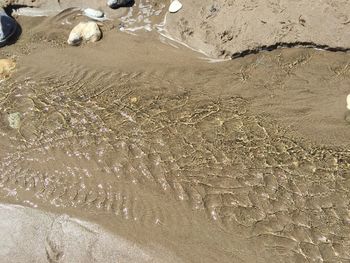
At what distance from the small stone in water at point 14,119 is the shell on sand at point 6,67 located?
818mm

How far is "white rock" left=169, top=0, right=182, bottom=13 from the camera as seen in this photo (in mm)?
6273

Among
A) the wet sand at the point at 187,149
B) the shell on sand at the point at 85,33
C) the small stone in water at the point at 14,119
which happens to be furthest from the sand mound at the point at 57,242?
the shell on sand at the point at 85,33

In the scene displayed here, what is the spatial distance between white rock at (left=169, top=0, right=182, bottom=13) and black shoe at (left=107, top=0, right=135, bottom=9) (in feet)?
2.31

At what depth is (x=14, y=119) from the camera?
230 inches

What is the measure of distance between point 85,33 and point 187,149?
8.72 feet

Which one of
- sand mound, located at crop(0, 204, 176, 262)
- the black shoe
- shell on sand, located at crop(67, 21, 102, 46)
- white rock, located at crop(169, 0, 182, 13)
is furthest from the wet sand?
the black shoe

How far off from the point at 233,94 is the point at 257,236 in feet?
6.14

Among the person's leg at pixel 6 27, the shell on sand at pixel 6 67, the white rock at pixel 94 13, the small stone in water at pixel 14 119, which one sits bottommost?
the small stone in water at pixel 14 119

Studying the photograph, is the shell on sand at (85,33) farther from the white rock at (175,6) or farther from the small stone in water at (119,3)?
the white rock at (175,6)

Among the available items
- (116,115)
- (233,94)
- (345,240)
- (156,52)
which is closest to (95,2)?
(156,52)

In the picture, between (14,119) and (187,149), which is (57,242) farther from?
(14,119)

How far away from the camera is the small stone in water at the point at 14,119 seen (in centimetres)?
579

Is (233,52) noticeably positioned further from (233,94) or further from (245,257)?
(245,257)

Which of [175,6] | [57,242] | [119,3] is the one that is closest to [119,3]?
A: [119,3]
